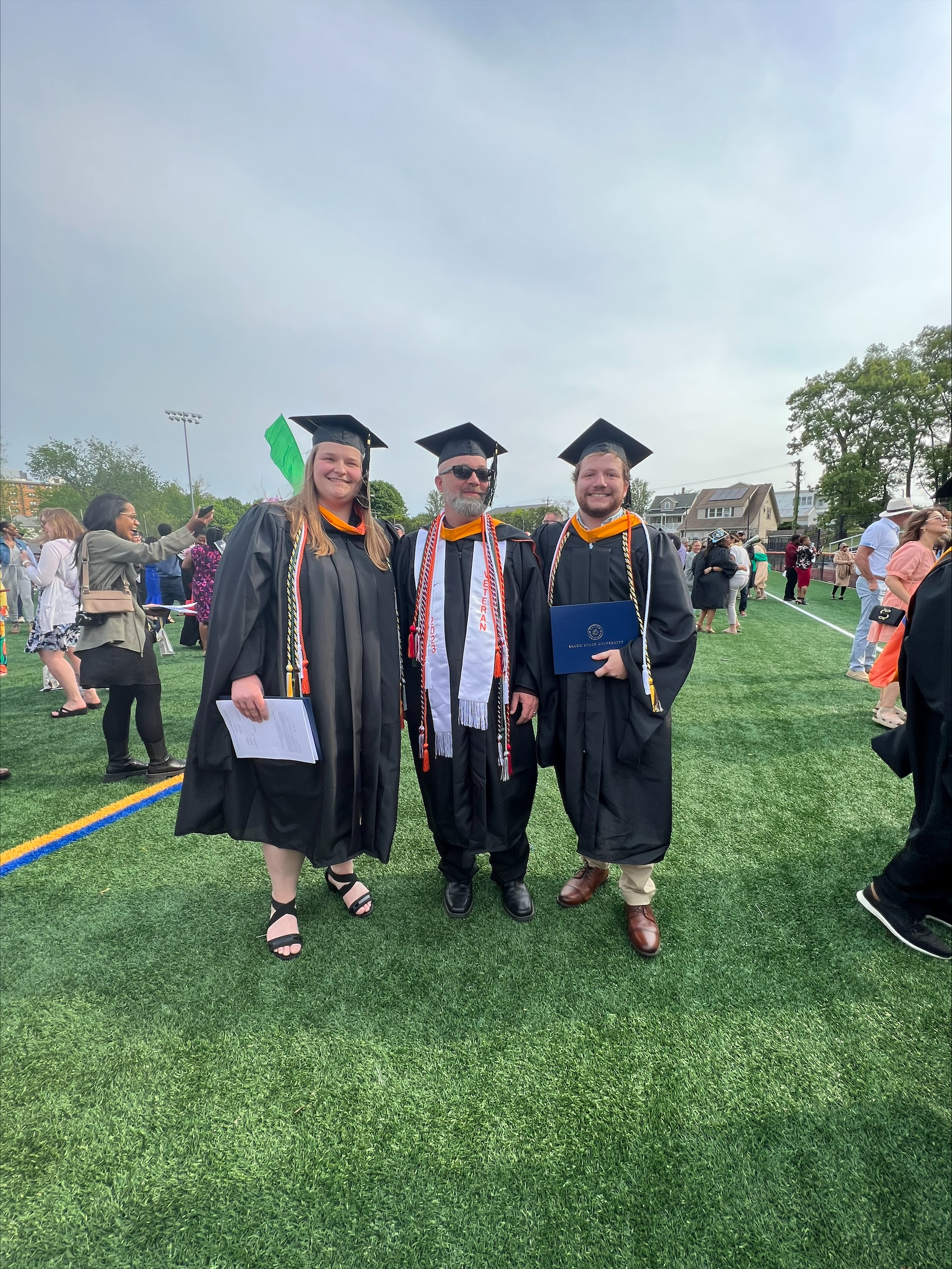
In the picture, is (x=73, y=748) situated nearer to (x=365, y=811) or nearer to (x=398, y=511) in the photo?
(x=365, y=811)

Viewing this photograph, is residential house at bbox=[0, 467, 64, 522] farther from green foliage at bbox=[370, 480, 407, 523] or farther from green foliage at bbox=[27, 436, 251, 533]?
green foliage at bbox=[370, 480, 407, 523]

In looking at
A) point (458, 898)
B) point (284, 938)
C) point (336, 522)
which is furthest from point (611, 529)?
point (284, 938)

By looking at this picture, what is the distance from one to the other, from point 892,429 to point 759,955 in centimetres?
3390

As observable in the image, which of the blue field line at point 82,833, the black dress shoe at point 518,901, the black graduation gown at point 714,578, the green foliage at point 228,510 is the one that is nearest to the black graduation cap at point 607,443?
the black dress shoe at point 518,901

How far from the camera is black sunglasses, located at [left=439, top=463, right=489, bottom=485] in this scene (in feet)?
7.39

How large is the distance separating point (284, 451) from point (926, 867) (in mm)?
3149

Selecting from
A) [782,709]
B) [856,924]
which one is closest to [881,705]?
[782,709]

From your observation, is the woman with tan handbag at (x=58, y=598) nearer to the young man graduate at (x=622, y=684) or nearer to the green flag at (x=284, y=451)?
the green flag at (x=284, y=451)

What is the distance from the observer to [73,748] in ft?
14.7

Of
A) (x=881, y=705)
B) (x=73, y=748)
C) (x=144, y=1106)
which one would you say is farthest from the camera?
(x=881, y=705)

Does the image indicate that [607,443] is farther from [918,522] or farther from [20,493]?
[20,493]

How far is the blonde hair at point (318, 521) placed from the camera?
203 centimetres

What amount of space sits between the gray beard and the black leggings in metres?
2.75

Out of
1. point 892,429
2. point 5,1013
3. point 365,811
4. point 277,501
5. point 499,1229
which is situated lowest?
point 499,1229
